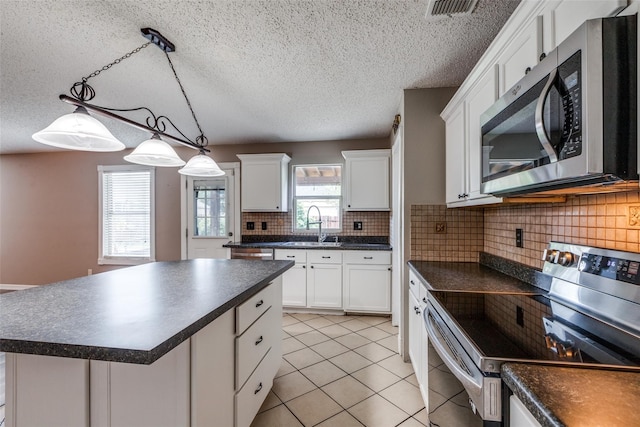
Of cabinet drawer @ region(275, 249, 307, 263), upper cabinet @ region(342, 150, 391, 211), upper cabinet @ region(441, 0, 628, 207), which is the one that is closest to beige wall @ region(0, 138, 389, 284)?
cabinet drawer @ region(275, 249, 307, 263)

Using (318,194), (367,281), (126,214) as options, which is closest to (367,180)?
(318,194)

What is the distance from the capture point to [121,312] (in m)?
1.09

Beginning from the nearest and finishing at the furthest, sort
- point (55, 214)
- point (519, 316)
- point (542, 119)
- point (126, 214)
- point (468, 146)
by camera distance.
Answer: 1. point (542, 119)
2. point (519, 316)
3. point (468, 146)
4. point (126, 214)
5. point (55, 214)

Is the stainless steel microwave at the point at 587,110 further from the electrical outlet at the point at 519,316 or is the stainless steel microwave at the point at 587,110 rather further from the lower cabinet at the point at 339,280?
the lower cabinet at the point at 339,280

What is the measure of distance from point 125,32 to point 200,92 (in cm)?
87

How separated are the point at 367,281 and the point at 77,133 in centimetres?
304

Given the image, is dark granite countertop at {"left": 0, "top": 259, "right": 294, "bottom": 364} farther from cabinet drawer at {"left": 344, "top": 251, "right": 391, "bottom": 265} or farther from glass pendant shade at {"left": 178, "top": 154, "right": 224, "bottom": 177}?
cabinet drawer at {"left": 344, "top": 251, "right": 391, "bottom": 265}

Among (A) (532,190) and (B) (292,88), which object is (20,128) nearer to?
(B) (292,88)

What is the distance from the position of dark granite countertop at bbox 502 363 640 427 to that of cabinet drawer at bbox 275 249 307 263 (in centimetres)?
296

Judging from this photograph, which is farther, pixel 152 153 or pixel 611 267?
pixel 152 153

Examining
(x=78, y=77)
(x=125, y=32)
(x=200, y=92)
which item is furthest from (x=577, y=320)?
(x=78, y=77)

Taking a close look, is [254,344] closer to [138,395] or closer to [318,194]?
[138,395]

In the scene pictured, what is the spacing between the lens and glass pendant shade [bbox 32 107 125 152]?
4.57 feet

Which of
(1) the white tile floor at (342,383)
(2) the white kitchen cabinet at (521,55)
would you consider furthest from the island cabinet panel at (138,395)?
(2) the white kitchen cabinet at (521,55)
